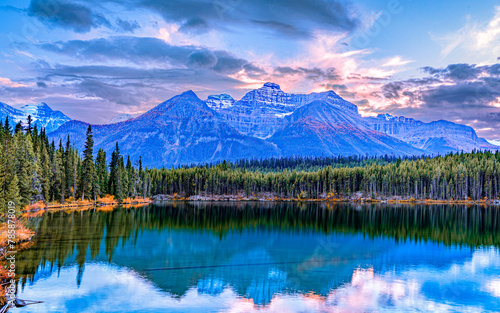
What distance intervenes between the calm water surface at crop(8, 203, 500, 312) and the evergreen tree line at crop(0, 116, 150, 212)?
9.76m

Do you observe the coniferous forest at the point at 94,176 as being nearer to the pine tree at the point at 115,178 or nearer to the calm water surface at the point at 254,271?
the pine tree at the point at 115,178

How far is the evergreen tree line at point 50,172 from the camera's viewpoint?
6438 cm

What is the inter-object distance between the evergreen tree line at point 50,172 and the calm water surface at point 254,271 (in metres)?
9.76

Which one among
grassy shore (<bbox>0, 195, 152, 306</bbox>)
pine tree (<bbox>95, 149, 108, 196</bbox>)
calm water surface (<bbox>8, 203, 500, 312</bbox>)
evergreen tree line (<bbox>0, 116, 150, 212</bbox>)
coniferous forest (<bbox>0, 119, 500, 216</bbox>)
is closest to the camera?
calm water surface (<bbox>8, 203, 500, 312</bbox>)

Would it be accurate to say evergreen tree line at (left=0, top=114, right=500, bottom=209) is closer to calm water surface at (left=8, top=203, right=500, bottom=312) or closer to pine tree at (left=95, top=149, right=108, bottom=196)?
pine tree at (left=95, top=149, right=108, bottom=196)

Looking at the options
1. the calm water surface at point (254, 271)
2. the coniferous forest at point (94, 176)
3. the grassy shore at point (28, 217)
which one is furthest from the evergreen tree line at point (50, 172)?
the calm water surface at point (254, 271)

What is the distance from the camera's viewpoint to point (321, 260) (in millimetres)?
44094

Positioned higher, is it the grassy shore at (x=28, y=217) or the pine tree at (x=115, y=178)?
the pine tree at (x=115, y=178)

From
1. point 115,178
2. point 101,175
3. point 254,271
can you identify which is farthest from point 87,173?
point 254,271

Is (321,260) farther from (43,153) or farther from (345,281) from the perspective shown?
(43,153)

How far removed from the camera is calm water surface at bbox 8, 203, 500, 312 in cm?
2936

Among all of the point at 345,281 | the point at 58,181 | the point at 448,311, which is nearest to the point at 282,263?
the point at 345,281

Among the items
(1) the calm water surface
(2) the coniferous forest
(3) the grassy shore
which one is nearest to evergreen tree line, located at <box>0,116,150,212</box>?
(2) the coniferous forest

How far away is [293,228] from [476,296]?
4403cm
